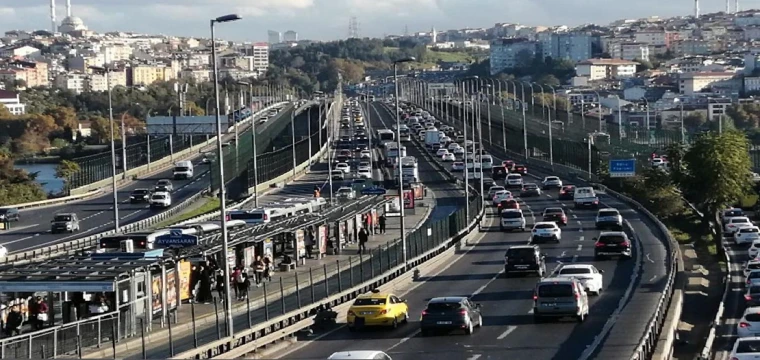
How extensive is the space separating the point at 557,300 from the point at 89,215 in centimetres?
4418

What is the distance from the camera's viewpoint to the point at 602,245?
50.3m

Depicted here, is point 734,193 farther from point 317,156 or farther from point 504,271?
point 317,156

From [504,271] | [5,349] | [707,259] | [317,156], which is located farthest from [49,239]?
[317,156]

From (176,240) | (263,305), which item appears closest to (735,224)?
(176,240)

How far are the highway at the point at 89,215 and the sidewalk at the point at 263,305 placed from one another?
15.5m

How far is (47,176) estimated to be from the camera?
506ft

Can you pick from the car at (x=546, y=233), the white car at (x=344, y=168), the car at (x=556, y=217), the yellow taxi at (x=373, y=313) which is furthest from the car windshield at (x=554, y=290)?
the white car at (x=344, y=168)

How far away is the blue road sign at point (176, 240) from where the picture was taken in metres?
35.4

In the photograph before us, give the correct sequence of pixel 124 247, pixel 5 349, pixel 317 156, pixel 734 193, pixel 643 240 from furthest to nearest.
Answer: pixel 317 156 → pixel 734 193 → pixel 643 240 → pixel 124 247 → pixel 5 349

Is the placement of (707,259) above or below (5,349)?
below

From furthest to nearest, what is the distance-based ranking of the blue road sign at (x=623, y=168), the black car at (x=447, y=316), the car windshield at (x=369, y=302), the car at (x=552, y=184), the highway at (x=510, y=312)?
the car at (x=552, y=184), the blue road sign at (x=623, y=168), the car windshield at (x=369, y=302), the black car at (x=447, y=316), the highway at (x=510, y=312)

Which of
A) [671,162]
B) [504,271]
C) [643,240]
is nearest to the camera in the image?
[504,271]

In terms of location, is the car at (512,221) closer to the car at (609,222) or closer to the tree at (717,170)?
the car at (609,222)

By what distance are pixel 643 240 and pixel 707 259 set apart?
3.30 metres
